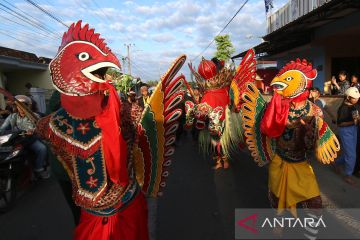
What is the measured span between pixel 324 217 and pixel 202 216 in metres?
1.51

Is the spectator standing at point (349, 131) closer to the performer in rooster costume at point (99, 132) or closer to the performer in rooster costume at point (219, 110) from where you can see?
the performer in rooster costume at point (219, 110)

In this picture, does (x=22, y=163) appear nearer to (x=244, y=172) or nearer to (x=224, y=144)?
(x=224, y=144)

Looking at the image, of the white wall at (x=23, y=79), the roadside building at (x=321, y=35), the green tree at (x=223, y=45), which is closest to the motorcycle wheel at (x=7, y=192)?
the roadside building at (x=321, y=35)

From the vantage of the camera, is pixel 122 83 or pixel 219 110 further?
pixel 122 83

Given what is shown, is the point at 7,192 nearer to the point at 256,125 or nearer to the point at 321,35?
the point at 256,125

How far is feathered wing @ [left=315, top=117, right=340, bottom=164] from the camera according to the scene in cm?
312

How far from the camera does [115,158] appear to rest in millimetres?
1790

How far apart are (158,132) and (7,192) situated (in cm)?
369

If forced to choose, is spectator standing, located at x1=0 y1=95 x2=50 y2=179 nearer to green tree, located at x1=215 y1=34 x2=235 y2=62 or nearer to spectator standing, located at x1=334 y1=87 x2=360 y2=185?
spectator standing, located at x1=334 y1=87 x2=360 y2=185

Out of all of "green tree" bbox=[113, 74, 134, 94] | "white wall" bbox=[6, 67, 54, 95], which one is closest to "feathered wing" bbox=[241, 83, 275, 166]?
"green tree" bbox=[113, 74, 134, 94]

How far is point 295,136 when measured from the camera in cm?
319

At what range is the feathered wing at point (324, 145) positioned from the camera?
312 cm

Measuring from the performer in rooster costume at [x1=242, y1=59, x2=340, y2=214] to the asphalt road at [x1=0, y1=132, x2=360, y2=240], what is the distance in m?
0.90

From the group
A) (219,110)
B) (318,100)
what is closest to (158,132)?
(219,110)
